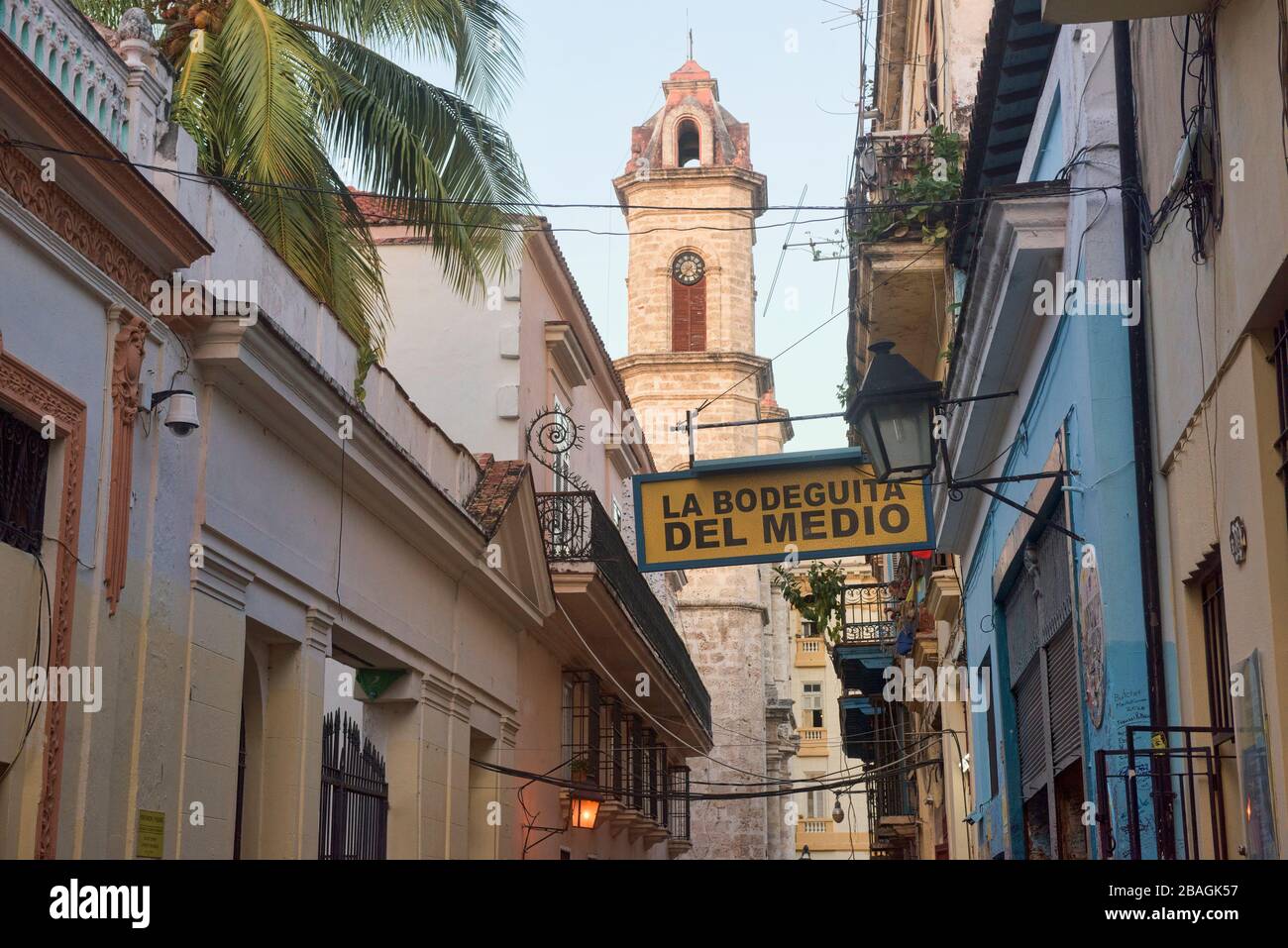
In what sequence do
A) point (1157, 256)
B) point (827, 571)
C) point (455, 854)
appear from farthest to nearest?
point (827, 571) < point (455, 854) < point (1157, 256)

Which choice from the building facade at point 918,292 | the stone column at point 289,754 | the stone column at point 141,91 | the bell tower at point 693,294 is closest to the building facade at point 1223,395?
the building facade at point 918,292

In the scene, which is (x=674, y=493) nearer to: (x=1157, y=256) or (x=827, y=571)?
(x=1157, y=256)

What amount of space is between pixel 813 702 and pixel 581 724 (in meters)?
47.6

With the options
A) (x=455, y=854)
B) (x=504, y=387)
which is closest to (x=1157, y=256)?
(x=455, y=854)

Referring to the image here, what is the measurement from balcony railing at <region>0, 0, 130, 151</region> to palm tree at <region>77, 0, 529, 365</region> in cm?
251

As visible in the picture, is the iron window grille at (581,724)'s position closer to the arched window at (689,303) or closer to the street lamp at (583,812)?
the street lamp at (583,812)

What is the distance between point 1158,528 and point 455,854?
9880mm

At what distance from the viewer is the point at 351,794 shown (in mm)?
13719

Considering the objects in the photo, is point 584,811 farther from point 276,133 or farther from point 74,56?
point 74,56

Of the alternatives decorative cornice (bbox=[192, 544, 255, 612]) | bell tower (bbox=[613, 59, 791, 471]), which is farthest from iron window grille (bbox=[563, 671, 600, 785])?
bell tower (bbox=[613, 59, 791, 471])

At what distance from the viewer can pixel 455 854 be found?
15883mm

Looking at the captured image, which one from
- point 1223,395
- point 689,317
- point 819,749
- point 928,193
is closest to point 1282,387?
point 1223,395

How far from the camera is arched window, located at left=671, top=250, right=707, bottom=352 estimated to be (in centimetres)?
4891
